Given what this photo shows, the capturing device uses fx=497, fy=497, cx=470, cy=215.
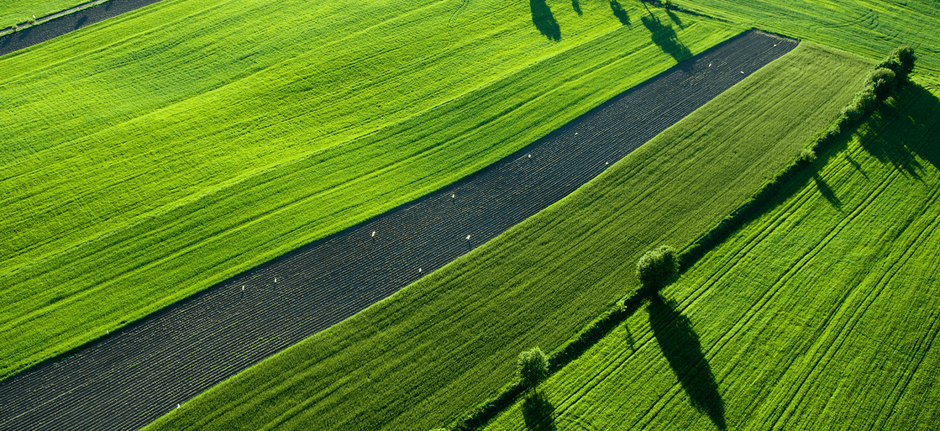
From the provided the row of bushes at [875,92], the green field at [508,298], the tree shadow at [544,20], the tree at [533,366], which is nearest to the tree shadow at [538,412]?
the tree at [533,366]

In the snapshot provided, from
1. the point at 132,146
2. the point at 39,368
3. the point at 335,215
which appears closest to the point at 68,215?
the point at 132,146

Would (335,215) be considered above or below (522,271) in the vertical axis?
above

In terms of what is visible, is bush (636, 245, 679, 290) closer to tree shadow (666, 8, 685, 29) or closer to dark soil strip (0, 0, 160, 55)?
tree shadow (666, 8, 685, 29)

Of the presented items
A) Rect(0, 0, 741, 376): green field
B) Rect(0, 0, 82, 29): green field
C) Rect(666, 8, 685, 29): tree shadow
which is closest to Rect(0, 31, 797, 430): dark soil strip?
Rect(0, 0, 741, 376): green field

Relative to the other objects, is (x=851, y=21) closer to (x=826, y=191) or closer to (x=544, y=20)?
(x=826, y=191)

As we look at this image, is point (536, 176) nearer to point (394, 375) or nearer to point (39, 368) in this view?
point (394, 375)
